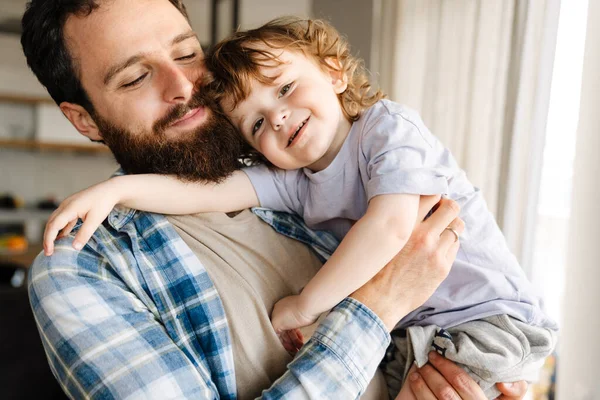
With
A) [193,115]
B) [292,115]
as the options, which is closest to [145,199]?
[193,115]

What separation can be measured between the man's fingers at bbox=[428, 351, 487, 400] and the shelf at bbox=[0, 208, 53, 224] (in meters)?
4.83

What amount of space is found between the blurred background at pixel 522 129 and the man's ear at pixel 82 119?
1.03 metres

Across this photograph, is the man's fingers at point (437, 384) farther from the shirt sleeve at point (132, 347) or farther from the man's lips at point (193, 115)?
the man's lips at point (193, 115)

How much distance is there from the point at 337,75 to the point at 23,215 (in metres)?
4.77

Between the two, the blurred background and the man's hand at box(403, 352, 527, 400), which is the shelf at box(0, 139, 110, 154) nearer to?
the blurred background

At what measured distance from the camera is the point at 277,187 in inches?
49.8

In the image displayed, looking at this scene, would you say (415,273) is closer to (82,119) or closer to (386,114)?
(386,114)

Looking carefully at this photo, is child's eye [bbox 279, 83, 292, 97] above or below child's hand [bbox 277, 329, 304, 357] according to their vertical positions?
above

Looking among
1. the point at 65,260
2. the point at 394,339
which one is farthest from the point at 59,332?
the point at 394,339

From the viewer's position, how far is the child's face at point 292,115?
115 centimetres

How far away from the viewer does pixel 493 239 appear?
118 centimetres

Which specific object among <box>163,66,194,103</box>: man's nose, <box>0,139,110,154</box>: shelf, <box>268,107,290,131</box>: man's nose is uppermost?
<box>163,66,194,103</box>: man's nose

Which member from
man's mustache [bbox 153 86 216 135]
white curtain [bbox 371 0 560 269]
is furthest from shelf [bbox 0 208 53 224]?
man's mustache [bbox 153 86 216 135]

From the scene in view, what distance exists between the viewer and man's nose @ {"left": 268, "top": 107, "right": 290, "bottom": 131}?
3.74 ft
